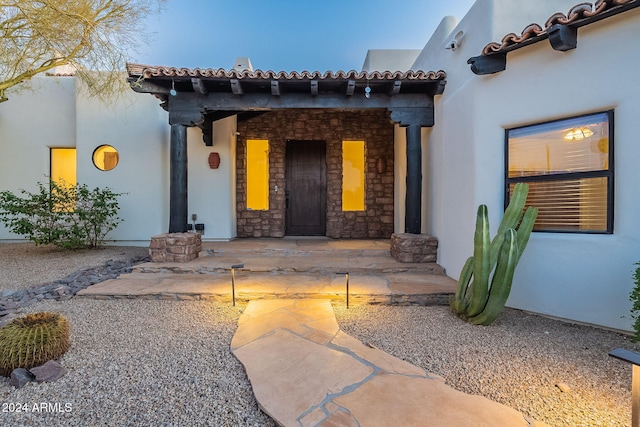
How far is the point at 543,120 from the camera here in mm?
3410

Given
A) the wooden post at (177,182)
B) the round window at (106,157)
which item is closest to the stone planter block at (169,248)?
the wooden post at (177,182)

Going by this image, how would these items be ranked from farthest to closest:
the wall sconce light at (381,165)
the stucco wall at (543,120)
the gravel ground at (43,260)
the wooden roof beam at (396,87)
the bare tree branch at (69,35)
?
the wall sconce light at (381,165) → the wooden roof beam at (396,87) → the gravel ground at (43,260) → the bare tree branch at (69,35) → the stucco wall at (543,120)

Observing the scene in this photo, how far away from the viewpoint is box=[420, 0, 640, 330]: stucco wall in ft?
9.45

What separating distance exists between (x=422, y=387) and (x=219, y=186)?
19.3ft

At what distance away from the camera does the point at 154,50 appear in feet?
18.1

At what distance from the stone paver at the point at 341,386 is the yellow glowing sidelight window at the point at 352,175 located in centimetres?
484

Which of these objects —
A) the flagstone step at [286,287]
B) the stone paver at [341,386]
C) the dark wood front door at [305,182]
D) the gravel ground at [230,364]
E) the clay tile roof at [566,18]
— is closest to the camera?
the stone paver at [341,386]

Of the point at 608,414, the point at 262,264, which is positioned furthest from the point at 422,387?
the point at 262,264

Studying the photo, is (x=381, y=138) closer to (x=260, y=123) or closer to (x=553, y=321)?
(x=260, y=123)

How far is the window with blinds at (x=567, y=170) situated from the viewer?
10.1ft

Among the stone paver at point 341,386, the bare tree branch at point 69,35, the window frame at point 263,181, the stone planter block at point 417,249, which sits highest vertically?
the bare tree branch at point 69,35

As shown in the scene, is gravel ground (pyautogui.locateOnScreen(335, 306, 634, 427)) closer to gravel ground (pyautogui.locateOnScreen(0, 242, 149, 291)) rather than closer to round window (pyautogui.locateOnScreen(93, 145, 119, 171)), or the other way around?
gravel ground (pyautogui.locateOnScreen(0, 242, 149, 291))

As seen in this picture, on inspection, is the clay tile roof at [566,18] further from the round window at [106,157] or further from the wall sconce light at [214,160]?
the round window at [106,157]

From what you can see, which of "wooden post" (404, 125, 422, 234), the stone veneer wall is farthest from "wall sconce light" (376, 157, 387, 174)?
"wooden post" (404, 125, 422, 234)
